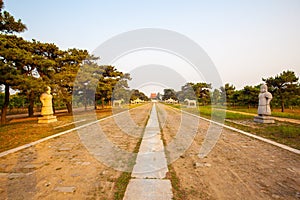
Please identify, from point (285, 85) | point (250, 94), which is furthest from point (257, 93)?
point (285, 85)

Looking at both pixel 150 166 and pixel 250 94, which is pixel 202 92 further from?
pixel 150 166

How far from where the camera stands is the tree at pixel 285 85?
21562 mm

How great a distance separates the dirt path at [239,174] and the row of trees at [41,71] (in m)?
10.9

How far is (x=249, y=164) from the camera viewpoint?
3.99 meters

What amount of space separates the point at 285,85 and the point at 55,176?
90.8 feet

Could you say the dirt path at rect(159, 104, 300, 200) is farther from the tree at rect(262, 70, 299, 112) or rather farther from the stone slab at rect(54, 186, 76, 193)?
the tree at rect(262, 70, 299, 112)

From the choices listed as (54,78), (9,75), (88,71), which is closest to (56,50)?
(88,71)

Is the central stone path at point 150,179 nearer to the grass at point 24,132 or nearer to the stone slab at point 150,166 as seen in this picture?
the stone slab at point 150,166

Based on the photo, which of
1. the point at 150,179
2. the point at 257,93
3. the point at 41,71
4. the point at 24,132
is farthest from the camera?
the point at 257,93

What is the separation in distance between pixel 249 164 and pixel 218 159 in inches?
27.4

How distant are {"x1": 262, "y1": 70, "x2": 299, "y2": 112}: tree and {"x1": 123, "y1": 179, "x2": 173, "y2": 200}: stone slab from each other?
83.4 ft

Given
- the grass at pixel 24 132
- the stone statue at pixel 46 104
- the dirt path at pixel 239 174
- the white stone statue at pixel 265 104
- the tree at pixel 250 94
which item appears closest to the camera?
the dirt path at pixel 239 174

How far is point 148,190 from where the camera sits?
2797mm

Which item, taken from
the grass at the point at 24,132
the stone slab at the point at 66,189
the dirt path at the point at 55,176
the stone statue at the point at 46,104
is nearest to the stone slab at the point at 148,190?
the dirt path at the point at 55,176
